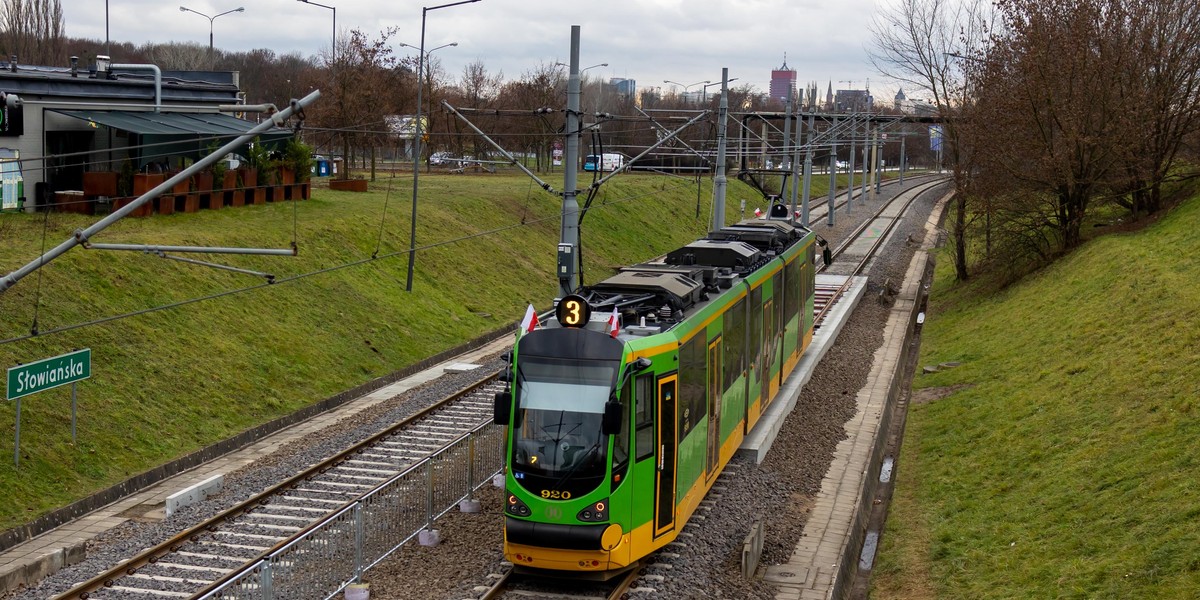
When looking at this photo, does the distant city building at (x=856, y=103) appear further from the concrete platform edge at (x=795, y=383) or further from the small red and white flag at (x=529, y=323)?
the small red and white flag at (x=529, y=323)

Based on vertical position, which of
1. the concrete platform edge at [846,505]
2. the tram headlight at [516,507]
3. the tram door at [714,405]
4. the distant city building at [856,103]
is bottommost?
the concrete platform edge at [846,505]

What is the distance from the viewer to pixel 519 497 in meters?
13.2

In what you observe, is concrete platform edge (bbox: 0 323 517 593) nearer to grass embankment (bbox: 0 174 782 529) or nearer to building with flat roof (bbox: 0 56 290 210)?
grass embankment (bbox: 0 174 782 529)

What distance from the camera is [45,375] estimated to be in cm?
1719

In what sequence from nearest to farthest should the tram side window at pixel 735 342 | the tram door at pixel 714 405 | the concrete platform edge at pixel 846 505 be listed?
the concrete platform edge at pixel 846 505 → the tram door at pixel 714 405 → the tram side window at pixel 735 342

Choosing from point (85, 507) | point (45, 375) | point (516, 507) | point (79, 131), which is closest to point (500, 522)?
point (516, 507)

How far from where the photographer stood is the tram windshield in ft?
42.5

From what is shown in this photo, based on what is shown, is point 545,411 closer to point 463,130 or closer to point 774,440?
point 774,440

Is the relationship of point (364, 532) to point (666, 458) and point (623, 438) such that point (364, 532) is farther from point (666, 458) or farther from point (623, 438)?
point (666, 458)

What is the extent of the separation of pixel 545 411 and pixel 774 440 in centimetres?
912

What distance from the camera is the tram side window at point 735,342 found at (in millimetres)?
17203

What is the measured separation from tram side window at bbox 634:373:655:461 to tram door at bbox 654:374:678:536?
151 millimetres

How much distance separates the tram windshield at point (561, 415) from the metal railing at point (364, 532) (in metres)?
2.36

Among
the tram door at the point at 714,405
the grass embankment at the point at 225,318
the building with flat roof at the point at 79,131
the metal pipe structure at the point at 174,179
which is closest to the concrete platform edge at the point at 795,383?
the tram door at the point at 714,405
